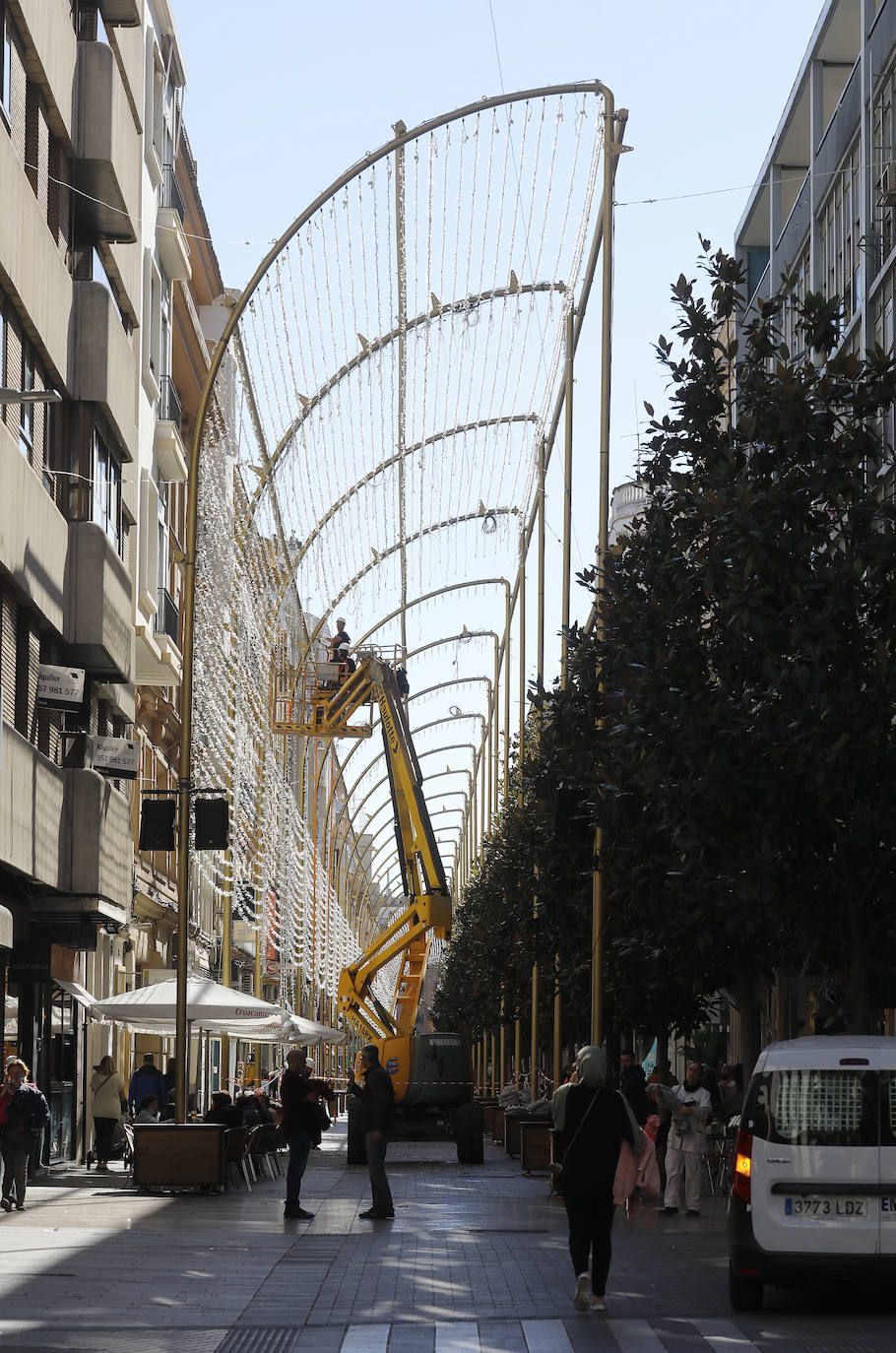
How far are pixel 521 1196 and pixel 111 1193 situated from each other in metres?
5.22

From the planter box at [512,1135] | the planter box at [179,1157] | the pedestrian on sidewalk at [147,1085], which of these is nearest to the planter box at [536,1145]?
the planter box at [179,1157]

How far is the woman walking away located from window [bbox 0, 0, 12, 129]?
533 inches

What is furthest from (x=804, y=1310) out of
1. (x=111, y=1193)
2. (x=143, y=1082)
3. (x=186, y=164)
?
(x=186, y=164)

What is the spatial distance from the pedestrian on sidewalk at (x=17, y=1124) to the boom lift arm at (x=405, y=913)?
13.7 meters

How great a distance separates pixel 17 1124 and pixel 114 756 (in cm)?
972

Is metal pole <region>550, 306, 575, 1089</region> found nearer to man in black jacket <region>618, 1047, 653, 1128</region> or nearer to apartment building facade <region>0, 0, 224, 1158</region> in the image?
man in black jacket <region>618, 1047, 653, 1128</region>

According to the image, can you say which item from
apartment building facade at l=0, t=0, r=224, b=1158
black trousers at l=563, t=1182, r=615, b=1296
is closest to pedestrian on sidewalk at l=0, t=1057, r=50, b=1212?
apartment building facade at l=0, t=0, r=224, b=1158

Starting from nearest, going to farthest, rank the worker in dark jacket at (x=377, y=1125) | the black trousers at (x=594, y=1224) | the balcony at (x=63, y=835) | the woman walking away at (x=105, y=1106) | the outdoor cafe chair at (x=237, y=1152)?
the black trousers at (x=594, y=1224) < the worker in dark jacket at (x=377, y=1125) < the balcony at (x=63, y=835) < the outdoor cafe chair at (x=237, y=1152) < the woman walking away at (x=105, y=1106)

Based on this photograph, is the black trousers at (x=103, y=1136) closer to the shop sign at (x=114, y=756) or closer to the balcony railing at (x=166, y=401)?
the shop sign at (x=114, y=756)

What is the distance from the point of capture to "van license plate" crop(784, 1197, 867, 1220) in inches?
511

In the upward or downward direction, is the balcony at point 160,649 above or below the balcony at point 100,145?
below

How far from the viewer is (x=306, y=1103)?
22031 millimetres

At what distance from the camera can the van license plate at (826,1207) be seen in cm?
1298

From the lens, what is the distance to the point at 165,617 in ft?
136
